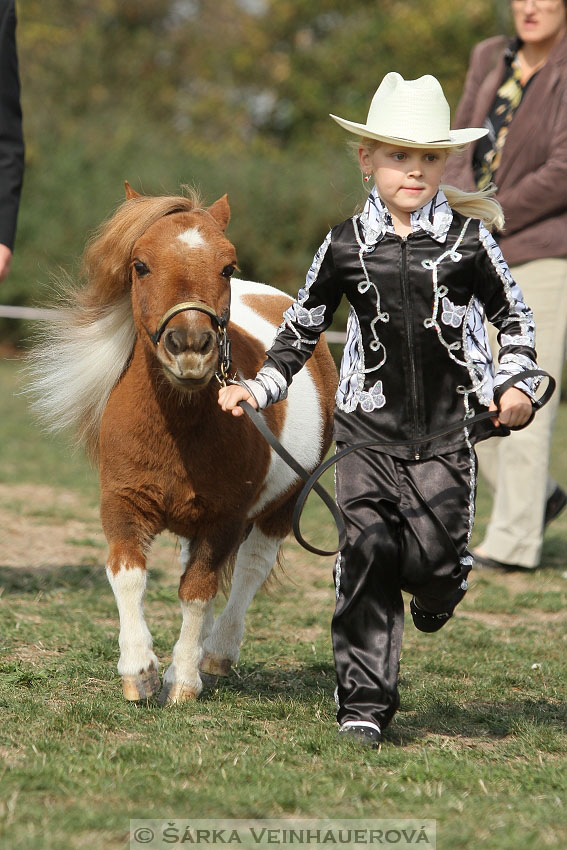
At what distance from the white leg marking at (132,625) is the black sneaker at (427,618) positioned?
95 centimetres

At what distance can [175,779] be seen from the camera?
10.6ft

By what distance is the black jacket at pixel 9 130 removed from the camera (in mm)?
4336

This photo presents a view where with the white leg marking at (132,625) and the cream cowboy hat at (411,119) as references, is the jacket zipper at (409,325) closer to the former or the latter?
the cream cowboy hat at (411,119)

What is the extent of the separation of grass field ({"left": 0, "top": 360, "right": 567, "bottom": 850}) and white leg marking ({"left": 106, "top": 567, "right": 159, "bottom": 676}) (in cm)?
16

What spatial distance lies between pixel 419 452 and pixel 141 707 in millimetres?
1353

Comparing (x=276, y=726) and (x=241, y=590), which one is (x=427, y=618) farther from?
(x=241, y=590)

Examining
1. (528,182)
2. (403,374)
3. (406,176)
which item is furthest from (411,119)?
(528,182)

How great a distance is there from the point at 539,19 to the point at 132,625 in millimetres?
4240

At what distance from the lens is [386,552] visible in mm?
3793

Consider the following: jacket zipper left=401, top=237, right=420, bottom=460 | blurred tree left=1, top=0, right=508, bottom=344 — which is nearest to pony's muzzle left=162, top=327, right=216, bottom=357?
jacket zipper left=401, top=237, right=420, bottom=460

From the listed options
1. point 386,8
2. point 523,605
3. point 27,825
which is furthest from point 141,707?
point 386,8

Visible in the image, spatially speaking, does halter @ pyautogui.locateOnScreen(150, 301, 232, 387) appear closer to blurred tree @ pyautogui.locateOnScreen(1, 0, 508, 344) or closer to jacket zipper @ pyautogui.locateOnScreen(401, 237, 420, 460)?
jacket zipper @ pyautogui.locateOnScreen(401, 237, 420, 460)

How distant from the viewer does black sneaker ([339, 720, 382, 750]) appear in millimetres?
3695

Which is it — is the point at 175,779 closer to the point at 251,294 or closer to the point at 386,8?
the point at 251,294
